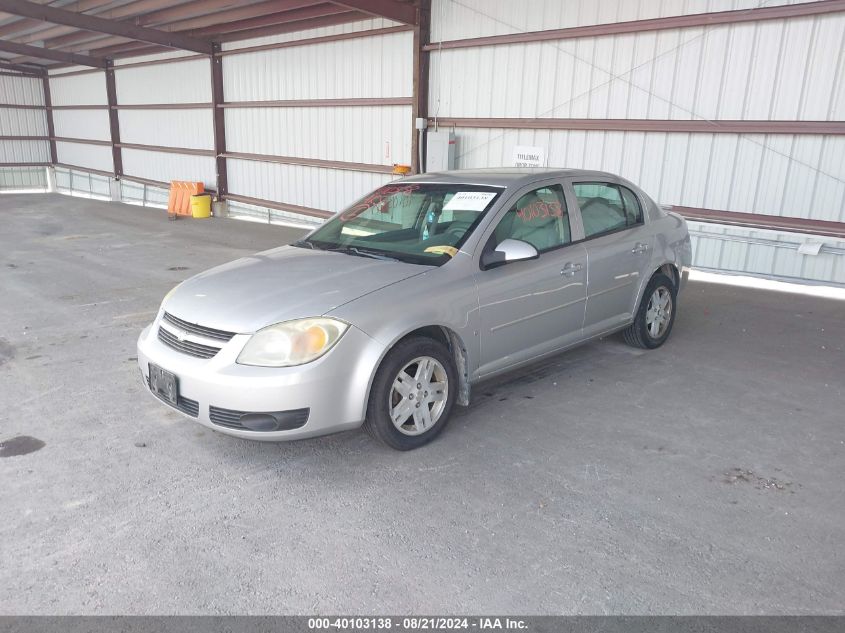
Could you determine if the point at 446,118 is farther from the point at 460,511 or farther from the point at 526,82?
the point at 460,511

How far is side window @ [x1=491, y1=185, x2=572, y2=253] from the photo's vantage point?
13.5ft

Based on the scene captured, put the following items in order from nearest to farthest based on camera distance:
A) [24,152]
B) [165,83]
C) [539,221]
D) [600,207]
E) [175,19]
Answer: [539,221] → [600,207] → [175,19] → [165,83] → [24,152]

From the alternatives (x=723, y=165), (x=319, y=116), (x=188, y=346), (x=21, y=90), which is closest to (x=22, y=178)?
(x=21, y=90)

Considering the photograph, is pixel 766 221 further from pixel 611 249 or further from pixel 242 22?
pixel 242 22

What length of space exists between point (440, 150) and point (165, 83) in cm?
1087

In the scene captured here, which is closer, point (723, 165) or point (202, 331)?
point (202, 331)

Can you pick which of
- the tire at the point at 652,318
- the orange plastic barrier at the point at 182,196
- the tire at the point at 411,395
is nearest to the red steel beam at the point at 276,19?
the orange plastic barrier at the point at 182,196

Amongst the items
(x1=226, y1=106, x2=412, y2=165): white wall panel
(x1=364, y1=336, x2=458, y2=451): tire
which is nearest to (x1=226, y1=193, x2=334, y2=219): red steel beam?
(x1=226, y1=106, x2=412, y2=165): white wall panel

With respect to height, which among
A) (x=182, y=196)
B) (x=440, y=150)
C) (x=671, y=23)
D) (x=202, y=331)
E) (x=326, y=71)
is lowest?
(x=182, y=196)

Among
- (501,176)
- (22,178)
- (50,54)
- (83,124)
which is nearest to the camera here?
(501,176)

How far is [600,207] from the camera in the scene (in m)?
4.85

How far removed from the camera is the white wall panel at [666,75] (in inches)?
292

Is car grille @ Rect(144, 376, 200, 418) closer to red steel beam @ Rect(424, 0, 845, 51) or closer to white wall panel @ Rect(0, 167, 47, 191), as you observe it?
red steel beam @ Rect(424, 0, 845, 51)

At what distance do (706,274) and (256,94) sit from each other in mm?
10805
